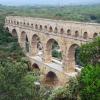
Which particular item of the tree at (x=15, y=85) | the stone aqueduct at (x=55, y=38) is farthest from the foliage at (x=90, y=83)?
the stone aqueduct at (x=55, y=38)

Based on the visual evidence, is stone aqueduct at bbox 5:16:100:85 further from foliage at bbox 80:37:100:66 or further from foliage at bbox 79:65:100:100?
foliage at bbox 79:65:100:100

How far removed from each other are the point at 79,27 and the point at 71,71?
5.11 metres

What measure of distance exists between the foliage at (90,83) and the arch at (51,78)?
66.3 feet

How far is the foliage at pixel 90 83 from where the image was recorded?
57.3 feet

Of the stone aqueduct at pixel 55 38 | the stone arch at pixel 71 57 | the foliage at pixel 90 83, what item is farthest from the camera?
the stone arch at pixel 71 57

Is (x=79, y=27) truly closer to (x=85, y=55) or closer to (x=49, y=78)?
(x=49, y=78)

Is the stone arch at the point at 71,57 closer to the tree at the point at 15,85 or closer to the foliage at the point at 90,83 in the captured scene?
the tree at the point at 15,85

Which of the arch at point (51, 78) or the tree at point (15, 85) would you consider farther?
the arch at point (51, 78)

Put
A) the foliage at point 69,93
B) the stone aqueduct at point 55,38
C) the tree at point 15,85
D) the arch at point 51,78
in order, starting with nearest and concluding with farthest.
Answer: the foliage at point 69,93 < the tree at point 15,85 < the stone aqueduct at point 55,38 < the arch at point 51,78

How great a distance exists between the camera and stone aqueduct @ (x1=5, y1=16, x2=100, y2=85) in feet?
111

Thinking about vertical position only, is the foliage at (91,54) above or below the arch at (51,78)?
above

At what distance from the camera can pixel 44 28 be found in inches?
1662

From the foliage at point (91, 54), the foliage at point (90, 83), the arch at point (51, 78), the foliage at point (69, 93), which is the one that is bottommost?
the arch at point (51, 78)

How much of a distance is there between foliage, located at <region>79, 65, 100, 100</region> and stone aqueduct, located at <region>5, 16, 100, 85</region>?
13.3 meters
